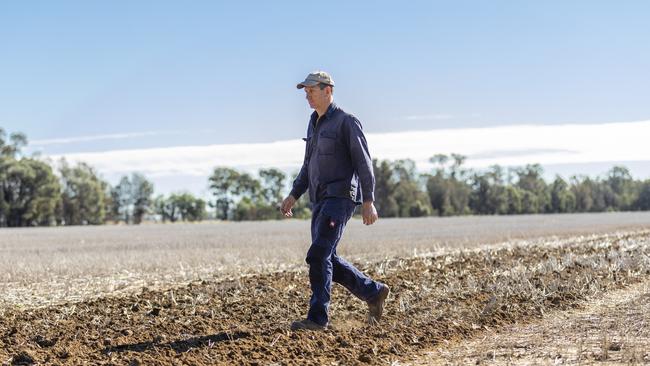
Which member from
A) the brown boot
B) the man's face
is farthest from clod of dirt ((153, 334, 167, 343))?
the man's face

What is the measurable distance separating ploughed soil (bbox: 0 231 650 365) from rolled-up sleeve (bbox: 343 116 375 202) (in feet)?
4.06

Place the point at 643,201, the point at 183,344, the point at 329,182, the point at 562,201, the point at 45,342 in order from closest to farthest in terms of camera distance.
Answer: the point at 183,344
the point at 45,342
the point at 329,182
the point at 562,201
the point at 643,201

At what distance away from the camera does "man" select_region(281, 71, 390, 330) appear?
23.6 ft

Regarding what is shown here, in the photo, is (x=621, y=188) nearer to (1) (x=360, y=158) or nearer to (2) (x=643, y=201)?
(2) (x=643, y=201)

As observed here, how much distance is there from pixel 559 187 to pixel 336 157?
13656cm

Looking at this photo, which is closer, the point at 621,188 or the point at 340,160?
the point at 340,160

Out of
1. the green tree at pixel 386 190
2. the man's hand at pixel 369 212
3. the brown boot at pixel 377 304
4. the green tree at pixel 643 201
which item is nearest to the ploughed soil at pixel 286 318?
the brown boot at pixel 377 304

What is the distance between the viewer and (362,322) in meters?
8.16

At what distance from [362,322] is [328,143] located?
1931 millimetres

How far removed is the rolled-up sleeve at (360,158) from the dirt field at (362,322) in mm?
1234

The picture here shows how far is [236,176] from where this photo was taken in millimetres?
112625

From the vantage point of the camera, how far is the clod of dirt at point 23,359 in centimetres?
627

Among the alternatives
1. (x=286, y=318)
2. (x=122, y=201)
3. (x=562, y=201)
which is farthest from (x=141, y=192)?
(x=286, y=318)

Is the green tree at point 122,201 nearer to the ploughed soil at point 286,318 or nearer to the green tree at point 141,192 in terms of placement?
the green tree at point 141,192
